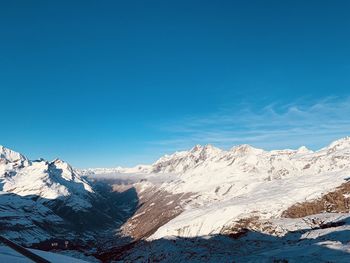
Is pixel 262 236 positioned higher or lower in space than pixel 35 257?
lower

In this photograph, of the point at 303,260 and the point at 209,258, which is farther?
the point at 209,258

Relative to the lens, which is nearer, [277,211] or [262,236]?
[262,236]

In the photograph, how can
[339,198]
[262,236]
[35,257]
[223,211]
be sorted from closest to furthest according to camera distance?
[35,257] → [262,236] → [339,198] → [223,211]

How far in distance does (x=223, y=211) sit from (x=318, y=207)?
50.4m

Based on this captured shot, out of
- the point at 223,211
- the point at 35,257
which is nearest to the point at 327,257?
the point at 35,257

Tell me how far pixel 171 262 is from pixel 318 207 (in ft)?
315

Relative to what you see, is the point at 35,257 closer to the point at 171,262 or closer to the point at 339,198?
the point at 171,262

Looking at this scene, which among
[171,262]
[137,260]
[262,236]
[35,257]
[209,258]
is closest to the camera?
[35,257]

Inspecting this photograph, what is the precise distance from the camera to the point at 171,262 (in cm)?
Result: 6712

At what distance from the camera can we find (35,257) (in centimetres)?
824

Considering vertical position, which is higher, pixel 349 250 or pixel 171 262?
pixel 349 250

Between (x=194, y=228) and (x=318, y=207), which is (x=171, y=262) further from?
(x=194, y=228)

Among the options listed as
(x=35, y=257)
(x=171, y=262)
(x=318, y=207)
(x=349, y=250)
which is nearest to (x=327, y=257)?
(x=349, y=250)

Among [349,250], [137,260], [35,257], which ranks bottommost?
[137,260]
